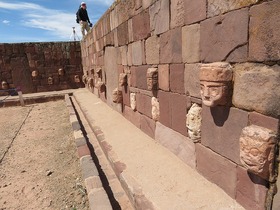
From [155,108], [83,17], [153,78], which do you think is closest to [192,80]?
[153,78]

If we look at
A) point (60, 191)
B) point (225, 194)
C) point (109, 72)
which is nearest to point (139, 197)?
point (225, 194)

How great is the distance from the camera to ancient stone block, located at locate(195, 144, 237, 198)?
2.03 meters

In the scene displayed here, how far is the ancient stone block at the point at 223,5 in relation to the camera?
171cm

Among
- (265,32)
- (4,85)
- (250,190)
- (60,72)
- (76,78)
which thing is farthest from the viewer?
(76,78)

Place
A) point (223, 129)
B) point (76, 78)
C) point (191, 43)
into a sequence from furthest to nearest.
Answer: point (76, 78) < point (191, 43) < point (223, 129)

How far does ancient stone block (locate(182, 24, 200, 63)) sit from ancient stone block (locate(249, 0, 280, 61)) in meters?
0.70

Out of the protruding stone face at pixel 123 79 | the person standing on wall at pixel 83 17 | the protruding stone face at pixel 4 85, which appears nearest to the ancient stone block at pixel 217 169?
the protruding stone face at pixel 123 79

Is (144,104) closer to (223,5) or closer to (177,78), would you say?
(177,78)

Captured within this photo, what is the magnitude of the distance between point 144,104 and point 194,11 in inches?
78.4

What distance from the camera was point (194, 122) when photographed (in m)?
2.47

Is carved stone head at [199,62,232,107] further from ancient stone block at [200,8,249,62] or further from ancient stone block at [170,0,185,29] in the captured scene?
ancient stone block at [170,0,185,29]

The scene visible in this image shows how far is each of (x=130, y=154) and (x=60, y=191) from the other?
1028mm

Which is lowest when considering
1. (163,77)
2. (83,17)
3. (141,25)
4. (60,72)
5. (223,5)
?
(163,77)

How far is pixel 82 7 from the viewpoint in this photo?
10953 mm
